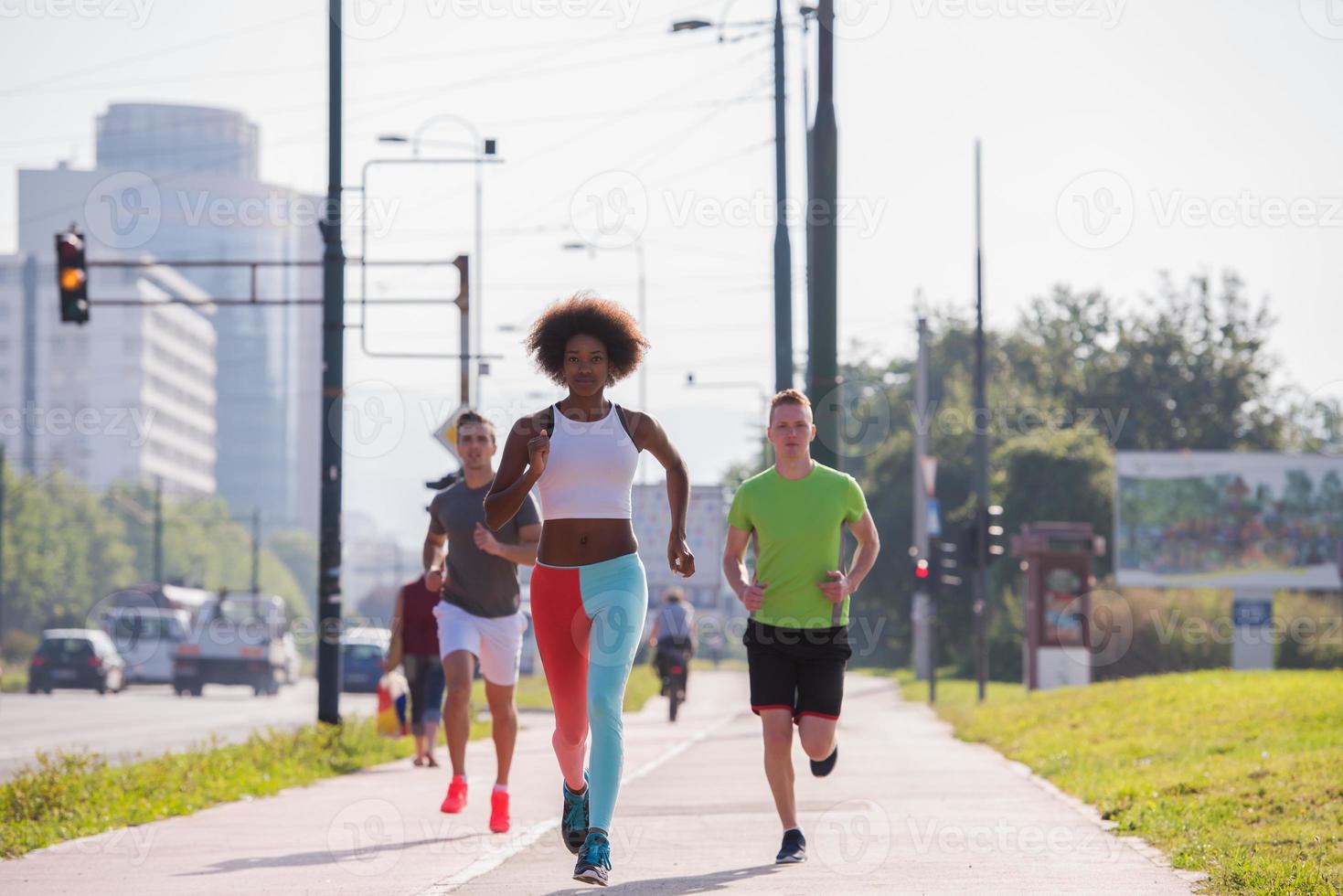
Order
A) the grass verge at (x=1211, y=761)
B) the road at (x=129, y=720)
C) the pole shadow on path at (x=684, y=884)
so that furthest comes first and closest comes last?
the road at (x=129, y=720)
the grass verge at (x=1211, y=761)
the pole shadow on path at (x=684, y=884)

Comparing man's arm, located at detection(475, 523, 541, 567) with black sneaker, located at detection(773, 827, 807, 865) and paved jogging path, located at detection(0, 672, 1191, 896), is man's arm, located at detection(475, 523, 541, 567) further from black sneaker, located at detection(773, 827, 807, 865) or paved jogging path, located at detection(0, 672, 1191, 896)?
black sneaker, located at detection(773, 827, 807, 865)

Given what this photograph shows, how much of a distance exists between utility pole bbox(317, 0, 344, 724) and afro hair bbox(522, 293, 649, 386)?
929 centimetres

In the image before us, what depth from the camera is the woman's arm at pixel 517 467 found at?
7203 millimetres

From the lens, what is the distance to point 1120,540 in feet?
157

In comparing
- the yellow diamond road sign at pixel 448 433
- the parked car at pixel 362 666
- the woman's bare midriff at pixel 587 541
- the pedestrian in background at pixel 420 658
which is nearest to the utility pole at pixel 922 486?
the parked car at pixel 362 666

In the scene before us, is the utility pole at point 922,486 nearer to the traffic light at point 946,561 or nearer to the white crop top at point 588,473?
the traffic light at point 946,561

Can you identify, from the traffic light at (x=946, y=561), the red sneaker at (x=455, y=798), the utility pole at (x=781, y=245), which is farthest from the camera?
the traffic light at (x=946, y=561)

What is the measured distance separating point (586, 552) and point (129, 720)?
22528 mm

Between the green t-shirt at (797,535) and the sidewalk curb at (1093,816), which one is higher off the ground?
the green t-shirt at (797,535)

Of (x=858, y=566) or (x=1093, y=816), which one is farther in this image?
(x=1093, y=816)

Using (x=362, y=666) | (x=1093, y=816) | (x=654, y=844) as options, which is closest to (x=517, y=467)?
(x=654, y=844)

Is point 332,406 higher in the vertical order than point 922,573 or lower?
higher

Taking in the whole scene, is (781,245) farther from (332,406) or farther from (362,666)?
(362,666)

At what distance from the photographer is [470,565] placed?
406 inches
